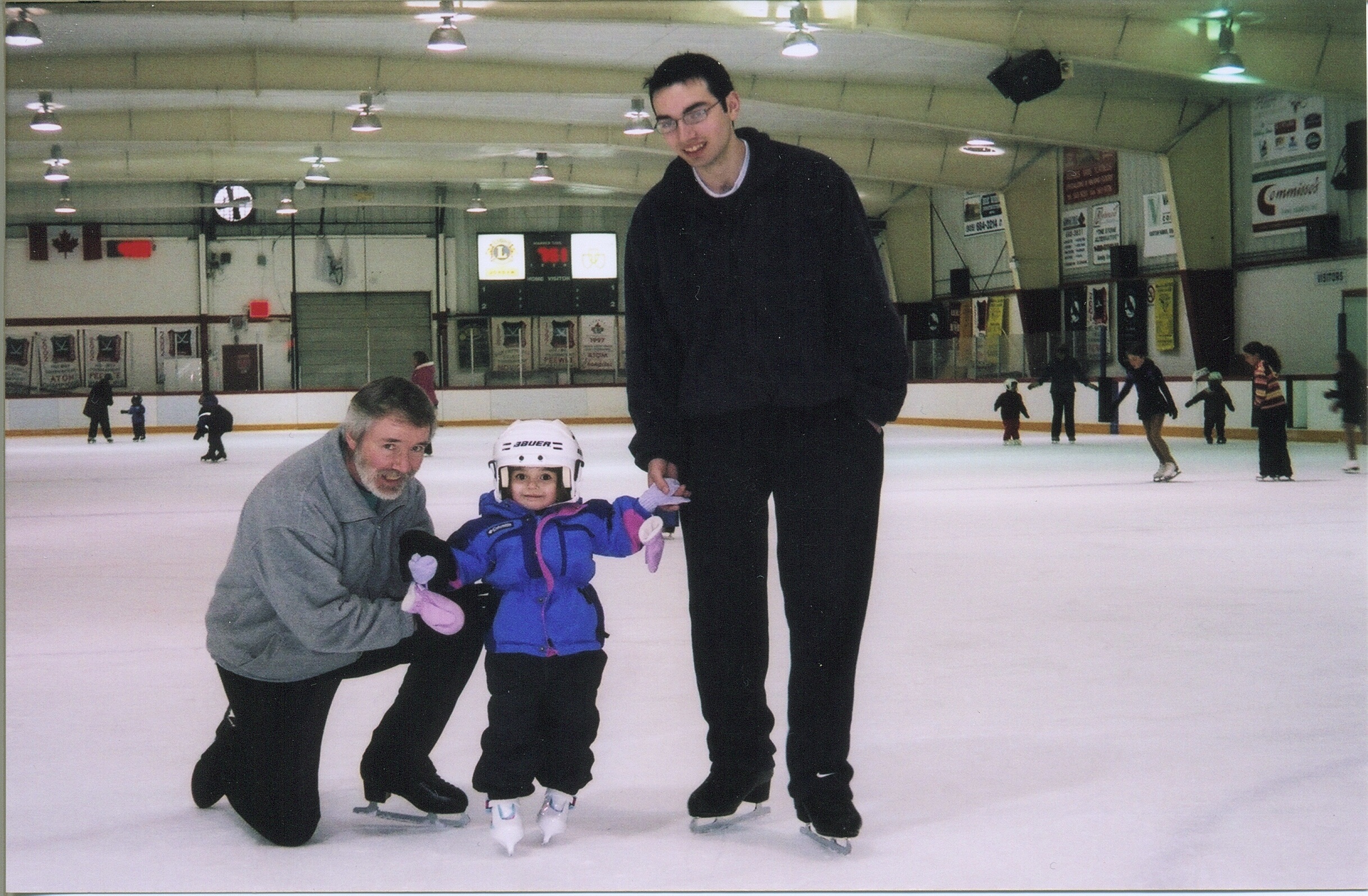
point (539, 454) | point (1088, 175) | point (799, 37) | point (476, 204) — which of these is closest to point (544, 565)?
point (539, 454)

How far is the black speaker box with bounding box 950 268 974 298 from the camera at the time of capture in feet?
84.9

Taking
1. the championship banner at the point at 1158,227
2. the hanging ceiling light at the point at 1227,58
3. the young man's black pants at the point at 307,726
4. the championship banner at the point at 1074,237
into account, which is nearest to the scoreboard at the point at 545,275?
the championship banner at the point at 1074,237

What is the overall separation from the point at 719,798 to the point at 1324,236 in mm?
17045

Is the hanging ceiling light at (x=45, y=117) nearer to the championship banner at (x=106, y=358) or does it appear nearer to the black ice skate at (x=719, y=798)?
the championship banner at (x=106, y=358)

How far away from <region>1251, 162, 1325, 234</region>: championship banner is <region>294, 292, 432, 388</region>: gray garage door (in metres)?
16.6

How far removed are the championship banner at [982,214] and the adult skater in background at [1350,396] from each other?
1360cm

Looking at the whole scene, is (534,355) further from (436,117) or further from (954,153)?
(954,153)

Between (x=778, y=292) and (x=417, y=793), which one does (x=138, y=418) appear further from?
(x=778, y=292)

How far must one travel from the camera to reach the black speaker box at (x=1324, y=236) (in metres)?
17.2

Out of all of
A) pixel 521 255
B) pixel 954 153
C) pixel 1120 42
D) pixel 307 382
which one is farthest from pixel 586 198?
pixel 1120 42

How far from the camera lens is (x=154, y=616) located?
5059 mm

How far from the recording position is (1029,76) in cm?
1430

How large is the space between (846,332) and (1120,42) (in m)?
12.8

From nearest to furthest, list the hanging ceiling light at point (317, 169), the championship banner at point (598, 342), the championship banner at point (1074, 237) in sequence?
the hanging ceiling light at point (317, 169) → the championship banner at point (1074, 237) → the championship banner at point (598, 342)
